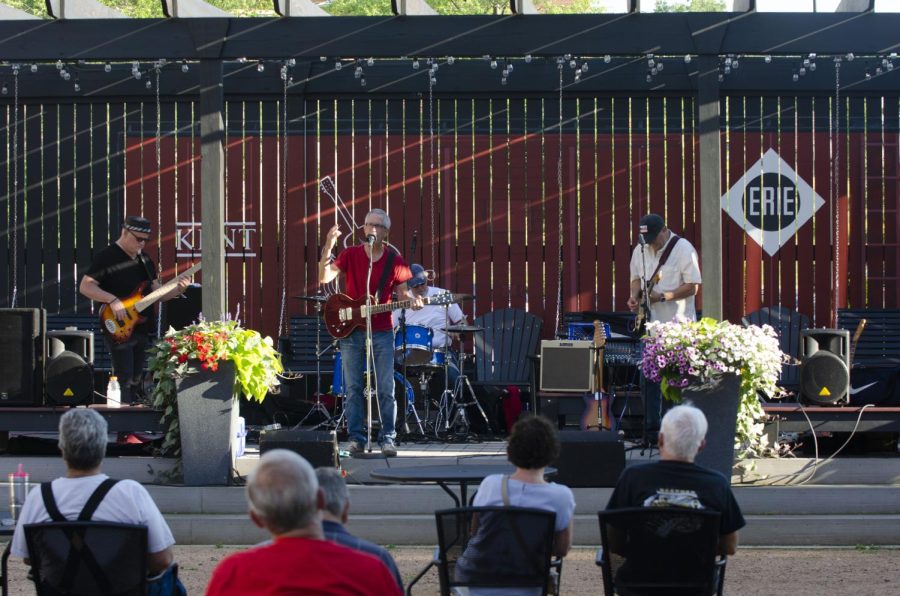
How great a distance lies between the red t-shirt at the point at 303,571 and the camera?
329 centimetres

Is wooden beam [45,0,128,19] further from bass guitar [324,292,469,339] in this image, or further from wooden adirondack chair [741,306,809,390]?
wooden adirondack chair [741,306,809,390]

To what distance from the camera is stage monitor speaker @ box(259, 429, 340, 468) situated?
28.2ft

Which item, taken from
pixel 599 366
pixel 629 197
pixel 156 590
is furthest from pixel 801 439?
pixel 156 590

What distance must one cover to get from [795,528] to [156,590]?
4.82m

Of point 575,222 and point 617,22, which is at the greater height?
point 617,22

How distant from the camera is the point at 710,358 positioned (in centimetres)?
834

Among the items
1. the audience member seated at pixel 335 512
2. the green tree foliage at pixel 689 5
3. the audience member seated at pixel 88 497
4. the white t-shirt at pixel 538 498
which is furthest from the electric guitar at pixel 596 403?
the green tree foliage at pixel 689 5

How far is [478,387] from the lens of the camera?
11.4m

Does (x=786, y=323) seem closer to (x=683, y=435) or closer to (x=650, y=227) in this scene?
(x=650, y=227)

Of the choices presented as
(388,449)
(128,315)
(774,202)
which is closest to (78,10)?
(128,315)

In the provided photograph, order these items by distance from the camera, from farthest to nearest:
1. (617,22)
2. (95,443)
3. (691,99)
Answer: (691,99) → (617,22) → (95,443)

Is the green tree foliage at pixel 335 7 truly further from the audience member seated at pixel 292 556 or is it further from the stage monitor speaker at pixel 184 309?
the audience member seated at pixel 292 556

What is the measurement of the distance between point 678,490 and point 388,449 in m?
4.55

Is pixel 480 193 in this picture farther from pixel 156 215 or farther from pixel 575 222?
pixel 156 215
